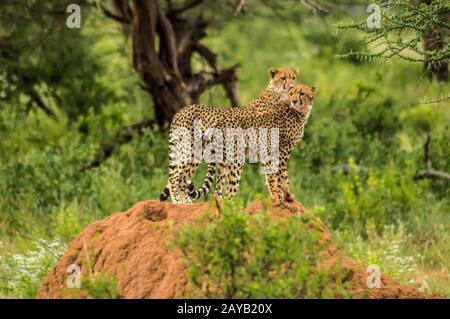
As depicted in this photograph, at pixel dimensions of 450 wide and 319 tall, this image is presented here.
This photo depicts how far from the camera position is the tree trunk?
529 inches

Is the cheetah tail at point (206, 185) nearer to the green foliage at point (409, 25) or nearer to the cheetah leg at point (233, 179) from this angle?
the cheetah leg at point (233, 179)

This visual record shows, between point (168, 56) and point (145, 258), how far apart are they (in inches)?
249

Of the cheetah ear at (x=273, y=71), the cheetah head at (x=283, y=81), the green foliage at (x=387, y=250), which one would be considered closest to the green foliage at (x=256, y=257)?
the cheetah head at (x=283, y=81)

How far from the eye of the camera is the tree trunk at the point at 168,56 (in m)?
13.4

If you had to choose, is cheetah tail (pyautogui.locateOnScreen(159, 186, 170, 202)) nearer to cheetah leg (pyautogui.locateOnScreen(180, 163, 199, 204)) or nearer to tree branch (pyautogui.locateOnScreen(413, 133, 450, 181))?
cheetah leg (pyautogui.locateOnScreen(180, 163, 199, 204))

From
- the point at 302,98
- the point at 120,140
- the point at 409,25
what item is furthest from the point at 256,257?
the point at 120,140

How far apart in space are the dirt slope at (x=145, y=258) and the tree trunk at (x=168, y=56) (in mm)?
5267

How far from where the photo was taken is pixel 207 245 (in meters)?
7.00

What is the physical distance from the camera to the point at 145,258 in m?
7.93

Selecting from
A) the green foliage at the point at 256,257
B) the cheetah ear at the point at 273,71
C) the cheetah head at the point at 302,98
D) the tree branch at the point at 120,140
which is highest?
the tree branch at the point at 120,140

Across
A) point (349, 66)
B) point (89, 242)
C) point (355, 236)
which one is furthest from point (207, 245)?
point (349, 66)

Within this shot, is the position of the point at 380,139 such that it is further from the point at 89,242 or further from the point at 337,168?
the point at 89,242

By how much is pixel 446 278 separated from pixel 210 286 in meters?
4.36

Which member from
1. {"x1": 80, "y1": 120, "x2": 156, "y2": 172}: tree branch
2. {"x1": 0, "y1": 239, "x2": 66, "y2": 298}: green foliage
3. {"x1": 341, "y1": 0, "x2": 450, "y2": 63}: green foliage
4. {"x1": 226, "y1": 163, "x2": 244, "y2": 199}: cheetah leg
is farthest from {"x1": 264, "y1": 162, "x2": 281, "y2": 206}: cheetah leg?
{"x1": 80, "y1": 120, "x2": 156, "y2": 172}: tree branch
